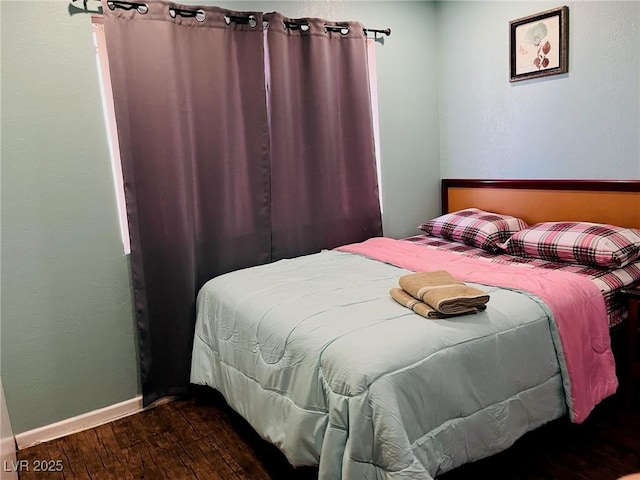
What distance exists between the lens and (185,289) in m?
2.70

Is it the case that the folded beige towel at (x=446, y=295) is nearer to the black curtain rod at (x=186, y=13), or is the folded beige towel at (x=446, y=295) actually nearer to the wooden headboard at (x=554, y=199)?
the wooden headboard at (x=554, y=199)

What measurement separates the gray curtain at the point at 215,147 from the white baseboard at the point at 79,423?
0.37ft

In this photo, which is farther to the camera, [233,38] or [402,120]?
[402,120]

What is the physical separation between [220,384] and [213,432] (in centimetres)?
25

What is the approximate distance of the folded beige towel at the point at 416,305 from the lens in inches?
71.8

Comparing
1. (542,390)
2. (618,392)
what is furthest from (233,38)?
(618,392)

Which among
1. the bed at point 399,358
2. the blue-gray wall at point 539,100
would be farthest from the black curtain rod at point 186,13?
the bed at point 399,358

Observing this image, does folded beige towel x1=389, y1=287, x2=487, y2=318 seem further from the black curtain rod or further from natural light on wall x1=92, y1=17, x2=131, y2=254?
the black curtain rod

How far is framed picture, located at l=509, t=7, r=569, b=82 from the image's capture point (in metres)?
2.87

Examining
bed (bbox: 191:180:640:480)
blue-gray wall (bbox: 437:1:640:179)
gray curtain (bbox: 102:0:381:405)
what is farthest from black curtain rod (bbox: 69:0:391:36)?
bed (bbox: 191:180:640:480)

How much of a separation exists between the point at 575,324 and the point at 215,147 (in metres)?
1.91

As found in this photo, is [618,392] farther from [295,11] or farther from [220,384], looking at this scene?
[295,11]

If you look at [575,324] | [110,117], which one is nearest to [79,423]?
[110,117]

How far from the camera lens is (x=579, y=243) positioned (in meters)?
2.52
